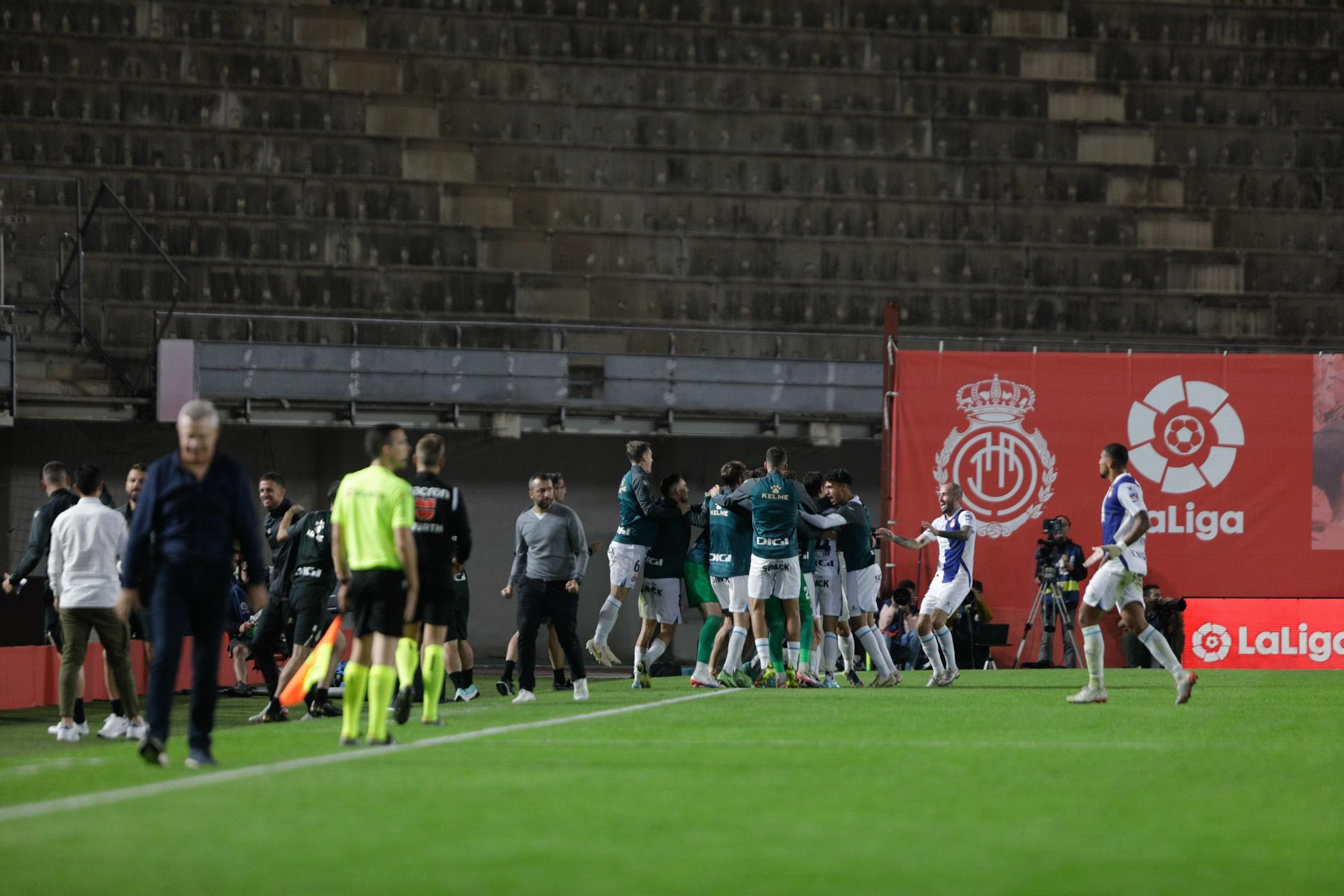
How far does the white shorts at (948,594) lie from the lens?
635 inches

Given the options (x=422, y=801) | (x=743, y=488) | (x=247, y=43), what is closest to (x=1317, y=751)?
(x=422, y=801)

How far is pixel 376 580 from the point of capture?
9031 millimetres

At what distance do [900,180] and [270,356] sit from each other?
11109 mm

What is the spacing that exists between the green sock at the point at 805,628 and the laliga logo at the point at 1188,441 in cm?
763

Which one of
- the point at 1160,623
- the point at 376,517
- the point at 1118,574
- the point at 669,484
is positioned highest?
the point at 669,484

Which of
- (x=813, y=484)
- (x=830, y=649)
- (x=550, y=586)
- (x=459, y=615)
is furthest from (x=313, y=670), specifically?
(x=830, y=649)

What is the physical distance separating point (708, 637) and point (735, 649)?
42.5 inches

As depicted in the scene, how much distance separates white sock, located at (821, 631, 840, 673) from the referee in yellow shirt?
9146mm

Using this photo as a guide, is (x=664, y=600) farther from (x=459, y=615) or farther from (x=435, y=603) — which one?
(x=435, y=603)

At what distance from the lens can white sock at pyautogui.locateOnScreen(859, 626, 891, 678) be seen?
16.4m

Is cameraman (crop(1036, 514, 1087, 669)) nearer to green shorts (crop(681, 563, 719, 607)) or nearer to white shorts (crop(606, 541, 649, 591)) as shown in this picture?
green shorts (crop(681, 563, 719, 607))

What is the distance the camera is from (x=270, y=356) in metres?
25.1

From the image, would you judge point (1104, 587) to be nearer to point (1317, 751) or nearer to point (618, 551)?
point (1317, 751)

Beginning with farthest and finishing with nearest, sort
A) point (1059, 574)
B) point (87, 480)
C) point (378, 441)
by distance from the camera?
point (1059, 574) < point (87, 480) < point (378, 441)
